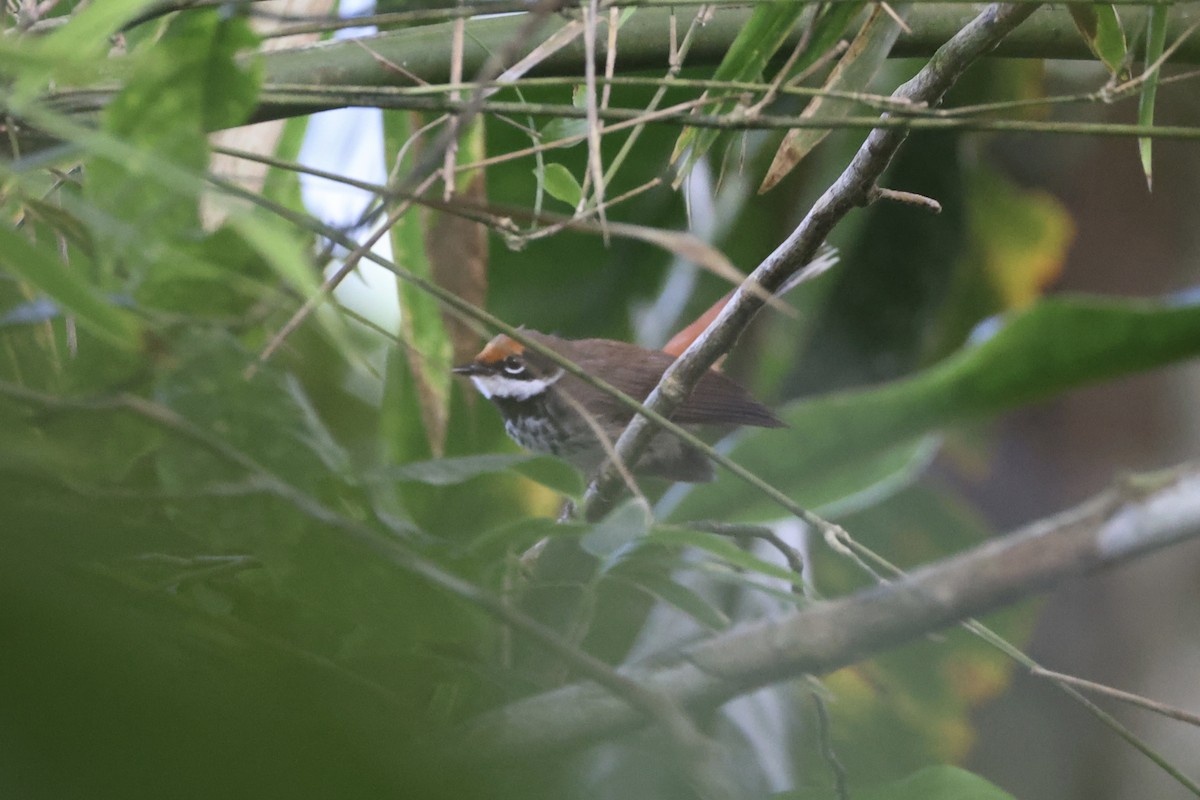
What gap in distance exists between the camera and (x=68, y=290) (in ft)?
0.54

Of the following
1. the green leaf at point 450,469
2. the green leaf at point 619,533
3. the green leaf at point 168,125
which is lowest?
the green leaf at point 619,533

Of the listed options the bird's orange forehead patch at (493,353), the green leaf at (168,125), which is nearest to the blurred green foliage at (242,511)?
the green leaf at (168,125)

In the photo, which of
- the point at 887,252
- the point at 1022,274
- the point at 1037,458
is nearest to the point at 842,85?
the point at 887,252

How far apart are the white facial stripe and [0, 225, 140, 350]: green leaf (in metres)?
0.44

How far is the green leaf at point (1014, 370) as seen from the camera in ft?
1.04

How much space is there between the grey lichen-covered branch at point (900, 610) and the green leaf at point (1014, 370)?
0.17m

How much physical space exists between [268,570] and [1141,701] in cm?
20

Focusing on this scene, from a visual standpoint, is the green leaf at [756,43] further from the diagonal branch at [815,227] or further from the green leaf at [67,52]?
the green leaf at [67,52]

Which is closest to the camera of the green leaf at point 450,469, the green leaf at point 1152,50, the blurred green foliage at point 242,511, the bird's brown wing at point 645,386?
the blurred green foliage at point 242,511

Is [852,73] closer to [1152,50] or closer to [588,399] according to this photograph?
[1152,50]

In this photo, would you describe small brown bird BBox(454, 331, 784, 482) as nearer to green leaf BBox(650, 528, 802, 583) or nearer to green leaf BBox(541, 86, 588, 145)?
green leaf BBox(541, 86, 588, 145)

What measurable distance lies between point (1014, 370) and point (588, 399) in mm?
253

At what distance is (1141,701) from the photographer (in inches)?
10.3

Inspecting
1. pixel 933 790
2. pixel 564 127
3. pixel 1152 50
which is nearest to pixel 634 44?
Answer: pixel 564 127
